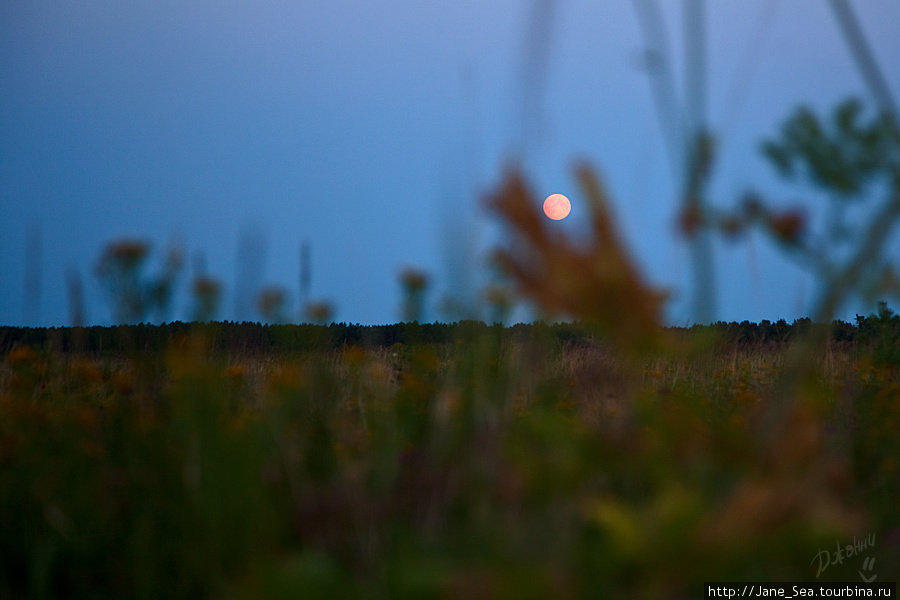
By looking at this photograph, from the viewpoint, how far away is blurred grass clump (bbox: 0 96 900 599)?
0.52 meters

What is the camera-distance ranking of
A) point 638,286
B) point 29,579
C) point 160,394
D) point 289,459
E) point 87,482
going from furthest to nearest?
1. point 160,394
2. point 87,482
3. point 29,579
4. point 289,459
5. point 638,286

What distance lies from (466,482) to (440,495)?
43 millimetres

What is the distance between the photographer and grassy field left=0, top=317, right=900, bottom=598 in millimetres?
523

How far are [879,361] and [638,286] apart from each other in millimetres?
5073

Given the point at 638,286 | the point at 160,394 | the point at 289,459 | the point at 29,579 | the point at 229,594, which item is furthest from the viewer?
the point at 160,394

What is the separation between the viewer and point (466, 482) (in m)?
0.96

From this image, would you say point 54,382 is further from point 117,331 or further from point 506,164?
point 506,164

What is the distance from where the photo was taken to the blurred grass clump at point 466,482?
524mm

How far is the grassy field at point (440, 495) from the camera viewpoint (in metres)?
0.52

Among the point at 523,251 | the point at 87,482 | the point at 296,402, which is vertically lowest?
the point at 87,482

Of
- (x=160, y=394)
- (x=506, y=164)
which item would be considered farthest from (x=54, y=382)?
(x=506, y=164)

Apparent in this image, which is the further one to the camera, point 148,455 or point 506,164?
point 148,455

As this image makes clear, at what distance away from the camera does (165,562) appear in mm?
1096

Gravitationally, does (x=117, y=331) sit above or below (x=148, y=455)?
above
